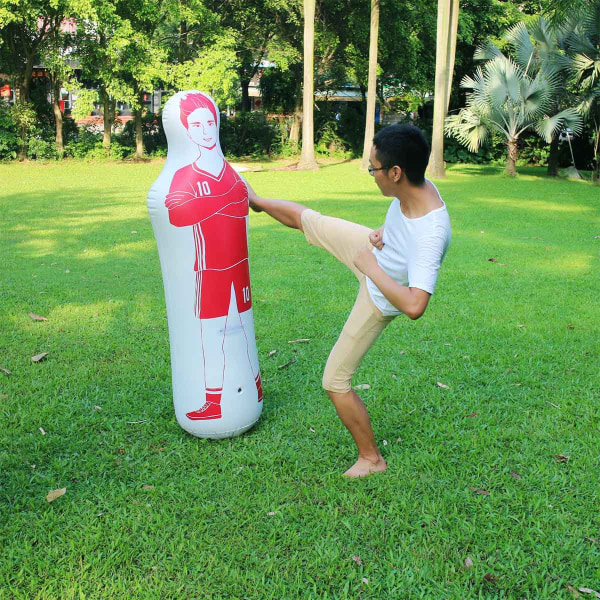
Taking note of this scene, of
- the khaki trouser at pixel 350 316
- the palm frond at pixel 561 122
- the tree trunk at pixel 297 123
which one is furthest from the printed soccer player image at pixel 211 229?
the tree trunk at pixel 297 123

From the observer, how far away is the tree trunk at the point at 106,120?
78.0ft

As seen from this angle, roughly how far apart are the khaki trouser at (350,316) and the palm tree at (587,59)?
57.0ft

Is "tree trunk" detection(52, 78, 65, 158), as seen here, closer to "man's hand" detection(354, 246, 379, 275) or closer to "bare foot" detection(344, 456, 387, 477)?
"bare foot" detection(344, 456, 387, 477)

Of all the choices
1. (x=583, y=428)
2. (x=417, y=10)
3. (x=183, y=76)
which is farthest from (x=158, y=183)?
(x=417, y=10)

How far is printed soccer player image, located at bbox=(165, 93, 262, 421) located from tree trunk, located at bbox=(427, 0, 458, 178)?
17.8 meters

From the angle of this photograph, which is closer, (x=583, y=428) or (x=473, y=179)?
(x=583, y=428)

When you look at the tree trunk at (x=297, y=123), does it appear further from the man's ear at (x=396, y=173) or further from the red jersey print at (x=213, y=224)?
the man's ear at (x=396, y=173)

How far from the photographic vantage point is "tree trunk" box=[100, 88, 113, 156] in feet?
78.0

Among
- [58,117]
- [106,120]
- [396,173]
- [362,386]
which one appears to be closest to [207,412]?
[362,386]

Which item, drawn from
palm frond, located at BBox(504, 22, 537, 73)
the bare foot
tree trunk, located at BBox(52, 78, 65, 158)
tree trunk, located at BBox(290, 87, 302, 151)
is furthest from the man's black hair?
tree trunk, located at BBox(290, 87, 302, 151)

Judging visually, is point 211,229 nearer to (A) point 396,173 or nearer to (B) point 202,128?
(B) point 202,128

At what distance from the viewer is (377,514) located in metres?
3.34

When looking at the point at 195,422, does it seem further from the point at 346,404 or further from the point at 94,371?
the point at 94,371

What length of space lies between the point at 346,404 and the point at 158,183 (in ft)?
5.70
